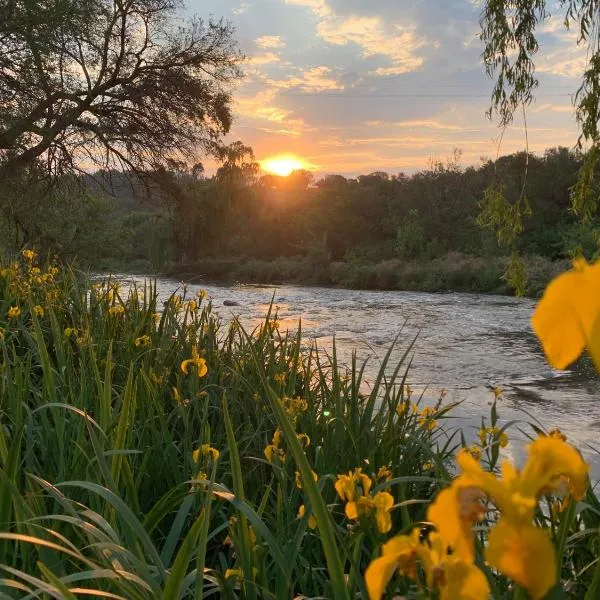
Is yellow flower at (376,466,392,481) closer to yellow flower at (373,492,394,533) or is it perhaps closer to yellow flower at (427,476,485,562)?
yellow flower at (373,492,394,533)

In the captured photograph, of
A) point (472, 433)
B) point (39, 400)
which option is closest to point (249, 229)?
point (472, 433)

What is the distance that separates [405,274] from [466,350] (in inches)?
521

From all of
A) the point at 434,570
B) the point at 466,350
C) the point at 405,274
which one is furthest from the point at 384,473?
the point at 405,274

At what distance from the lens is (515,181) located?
25.4 meters

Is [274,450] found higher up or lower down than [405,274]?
lower down

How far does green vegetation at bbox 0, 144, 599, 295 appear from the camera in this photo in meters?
13.3

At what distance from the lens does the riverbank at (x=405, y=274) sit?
2011cm

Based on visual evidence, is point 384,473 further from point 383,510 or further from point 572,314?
point 572,314

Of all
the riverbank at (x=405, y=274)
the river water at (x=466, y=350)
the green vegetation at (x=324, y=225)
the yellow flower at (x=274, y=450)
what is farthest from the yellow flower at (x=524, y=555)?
the riverbank at (x=405, y=274)

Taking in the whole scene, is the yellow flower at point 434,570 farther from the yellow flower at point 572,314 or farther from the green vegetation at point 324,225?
the green vegetation at point 324,225

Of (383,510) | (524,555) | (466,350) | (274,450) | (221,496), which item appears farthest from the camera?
(466,350)

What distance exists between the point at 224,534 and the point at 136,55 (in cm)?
1110

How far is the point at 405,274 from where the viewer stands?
75.1 ft

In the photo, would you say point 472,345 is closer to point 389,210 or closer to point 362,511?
point 362,511
